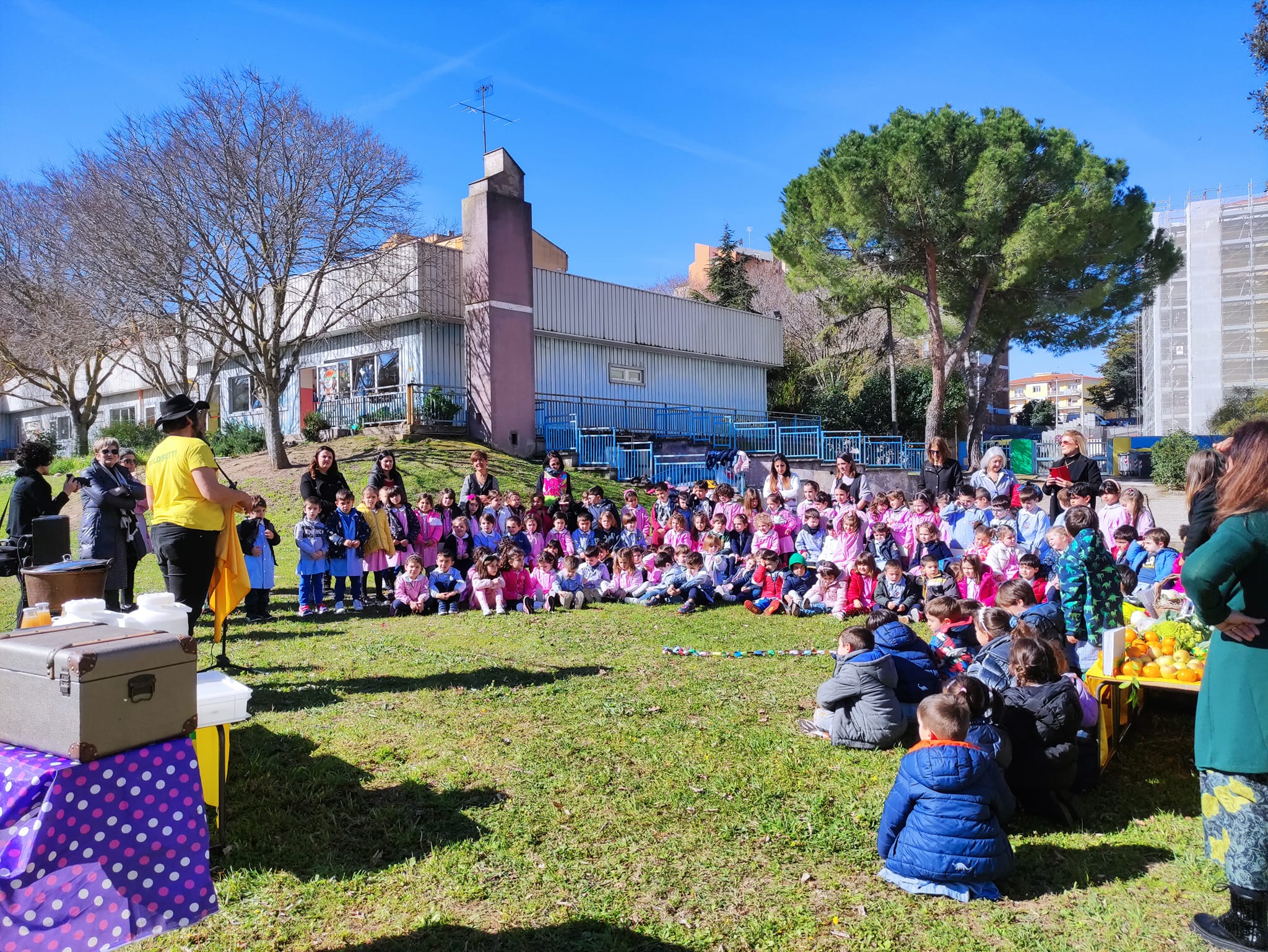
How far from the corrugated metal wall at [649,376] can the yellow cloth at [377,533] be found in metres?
13.6

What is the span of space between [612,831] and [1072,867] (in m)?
2.10

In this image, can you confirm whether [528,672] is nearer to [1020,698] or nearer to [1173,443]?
[1020,698]

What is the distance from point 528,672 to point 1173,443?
79.0 ft

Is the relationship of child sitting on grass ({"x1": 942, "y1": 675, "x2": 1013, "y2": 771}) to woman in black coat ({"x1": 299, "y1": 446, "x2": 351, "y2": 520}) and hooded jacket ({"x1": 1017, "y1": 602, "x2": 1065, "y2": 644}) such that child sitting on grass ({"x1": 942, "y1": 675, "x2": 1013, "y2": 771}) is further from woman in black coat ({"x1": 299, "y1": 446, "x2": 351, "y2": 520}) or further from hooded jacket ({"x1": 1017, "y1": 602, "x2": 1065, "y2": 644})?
woman in black coat ({"x1": 299, "y1": 446, "x2": 351, "y2": 520})

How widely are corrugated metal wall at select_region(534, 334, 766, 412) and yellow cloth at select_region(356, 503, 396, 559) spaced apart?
13.6 metres

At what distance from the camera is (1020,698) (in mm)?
4477

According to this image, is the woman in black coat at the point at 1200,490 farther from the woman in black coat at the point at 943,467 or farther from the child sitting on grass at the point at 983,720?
the woman in black coat at the point at 943,467

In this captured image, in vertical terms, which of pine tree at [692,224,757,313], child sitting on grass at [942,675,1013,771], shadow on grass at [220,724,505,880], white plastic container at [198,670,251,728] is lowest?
shadow on grass at [220,724,505,880]

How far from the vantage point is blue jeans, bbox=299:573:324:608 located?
9.75 meters

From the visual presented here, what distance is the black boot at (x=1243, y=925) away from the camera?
2982 mm

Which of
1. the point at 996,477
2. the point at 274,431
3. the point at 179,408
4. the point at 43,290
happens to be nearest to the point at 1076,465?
the point at 996,477

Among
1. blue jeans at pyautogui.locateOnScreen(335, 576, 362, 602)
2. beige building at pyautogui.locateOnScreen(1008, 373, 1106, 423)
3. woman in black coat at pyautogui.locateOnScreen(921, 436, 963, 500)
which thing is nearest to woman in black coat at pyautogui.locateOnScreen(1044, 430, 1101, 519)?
woman in black coat at pyautogui.locateOnScreen(921, 436, 963, 500)

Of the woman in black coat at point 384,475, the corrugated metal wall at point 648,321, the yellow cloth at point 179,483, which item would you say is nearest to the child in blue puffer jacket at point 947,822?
the yellow cloth at point 179,483

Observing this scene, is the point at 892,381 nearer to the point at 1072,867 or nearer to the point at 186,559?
the point at 1072,867
